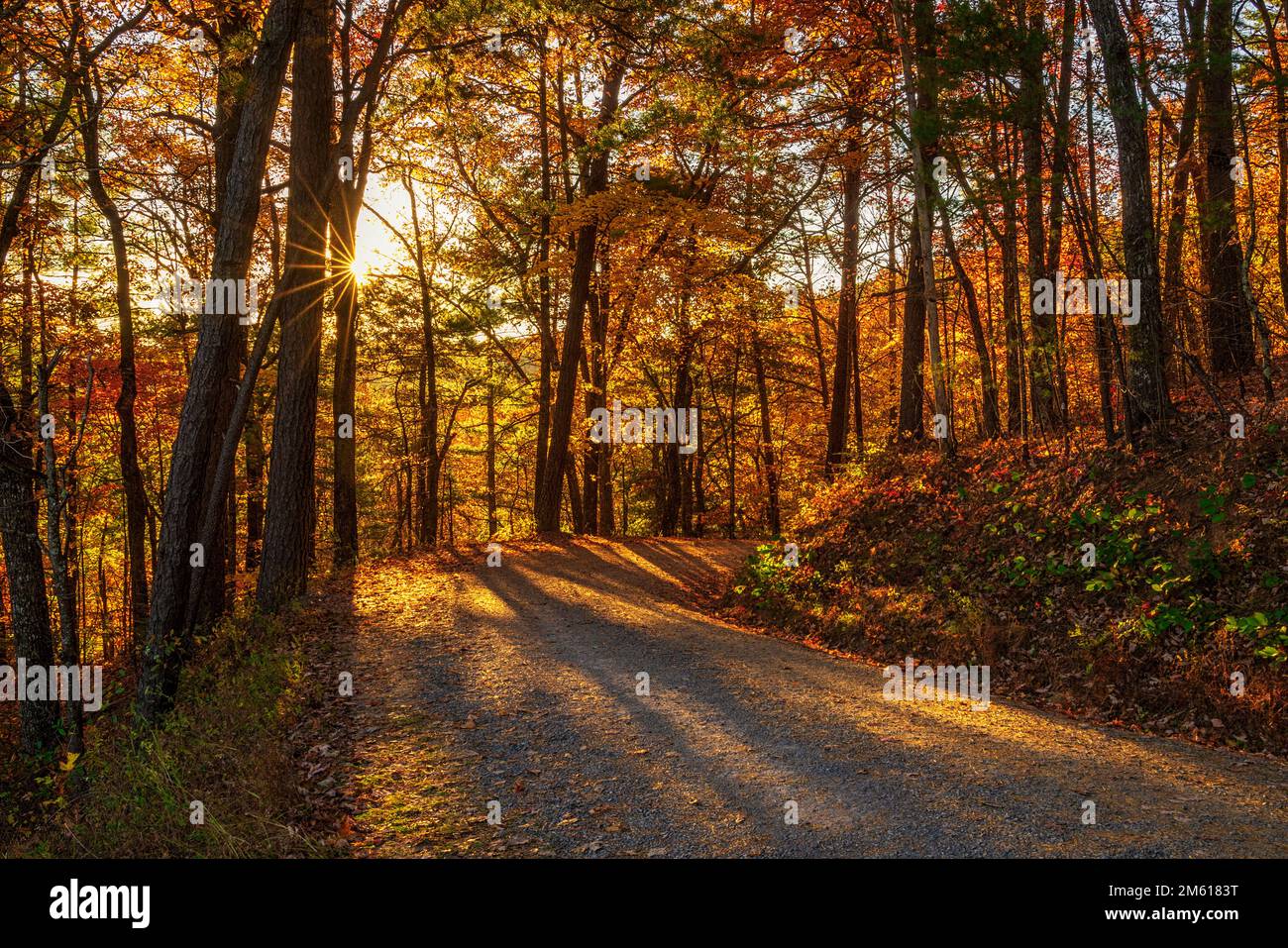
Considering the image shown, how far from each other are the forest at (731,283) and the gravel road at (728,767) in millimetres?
1509

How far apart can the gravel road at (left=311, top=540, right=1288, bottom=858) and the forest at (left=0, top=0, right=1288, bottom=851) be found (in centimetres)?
151

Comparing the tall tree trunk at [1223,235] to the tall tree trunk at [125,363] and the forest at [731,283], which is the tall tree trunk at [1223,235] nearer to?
the forest at [731,283]

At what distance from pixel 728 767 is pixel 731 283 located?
16428 mm

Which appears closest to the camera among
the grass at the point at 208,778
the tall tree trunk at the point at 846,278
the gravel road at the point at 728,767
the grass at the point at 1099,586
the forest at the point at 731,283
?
the gravel road at the point at 728,767

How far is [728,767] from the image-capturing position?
5809 mm

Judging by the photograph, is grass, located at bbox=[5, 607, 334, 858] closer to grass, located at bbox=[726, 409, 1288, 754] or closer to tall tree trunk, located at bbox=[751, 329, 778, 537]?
grass, located at bbox=[726, 409, 1288, 754]

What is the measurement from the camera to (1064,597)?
8578 millimetres

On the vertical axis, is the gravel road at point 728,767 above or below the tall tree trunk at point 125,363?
below

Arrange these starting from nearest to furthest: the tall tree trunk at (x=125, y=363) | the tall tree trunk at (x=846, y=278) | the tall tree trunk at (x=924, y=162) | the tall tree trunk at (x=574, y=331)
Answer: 1. the tall tree trunk at (x=924, y=162)
2. the tall tree trunk at (x=125, y=363)
3. the tall tree trunk at (x=846, y=278)
4. the tall tree trunk at (x=574, y=331)

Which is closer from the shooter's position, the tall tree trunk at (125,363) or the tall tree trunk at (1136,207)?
the tall tree trunk at (1136,207)

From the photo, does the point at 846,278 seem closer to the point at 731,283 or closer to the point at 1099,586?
the point at 731,283

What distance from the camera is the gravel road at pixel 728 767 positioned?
183 inches

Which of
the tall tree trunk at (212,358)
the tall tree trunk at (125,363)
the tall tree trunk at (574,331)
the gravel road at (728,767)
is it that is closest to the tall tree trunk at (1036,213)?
the gravel road at (728,767)

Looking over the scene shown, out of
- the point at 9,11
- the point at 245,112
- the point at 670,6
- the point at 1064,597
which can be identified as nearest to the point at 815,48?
the point at 670,6
